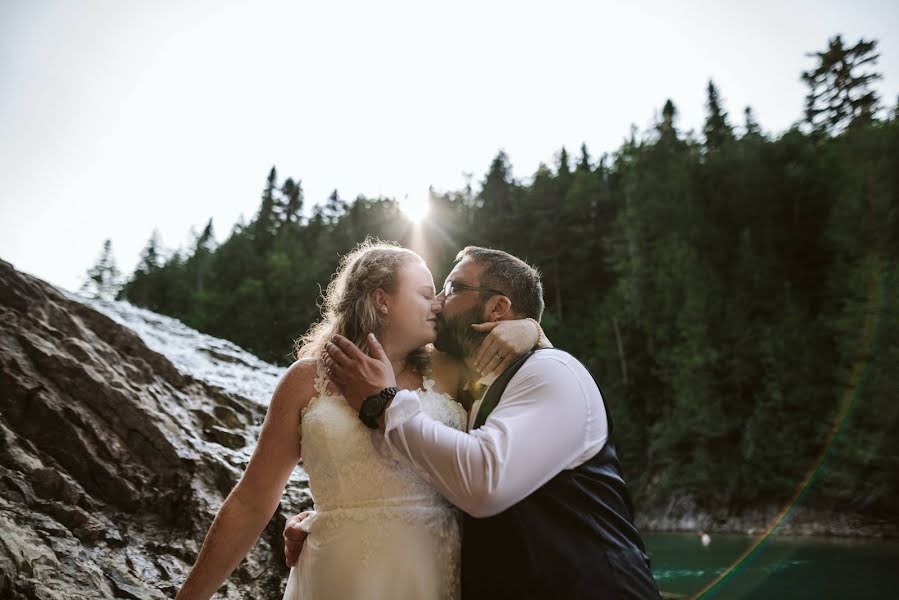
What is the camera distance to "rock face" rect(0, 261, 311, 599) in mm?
3025

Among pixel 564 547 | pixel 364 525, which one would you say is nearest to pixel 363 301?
pixel 364 525

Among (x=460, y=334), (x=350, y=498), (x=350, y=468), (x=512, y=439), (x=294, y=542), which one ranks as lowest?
(x=294, y=542)

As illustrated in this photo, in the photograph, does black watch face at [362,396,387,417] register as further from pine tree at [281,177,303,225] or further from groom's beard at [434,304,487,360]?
pine tree at [281,177,303,225]

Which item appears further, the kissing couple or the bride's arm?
the bride's arm

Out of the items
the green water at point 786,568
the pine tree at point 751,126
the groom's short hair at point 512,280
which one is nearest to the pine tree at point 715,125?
the pine tree at point 751,126

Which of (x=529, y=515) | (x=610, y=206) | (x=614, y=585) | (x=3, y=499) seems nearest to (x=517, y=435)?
(x=529, y=515)

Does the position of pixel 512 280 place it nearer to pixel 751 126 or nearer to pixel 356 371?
pixel 356 371

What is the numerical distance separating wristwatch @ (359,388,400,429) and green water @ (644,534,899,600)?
1198 cm

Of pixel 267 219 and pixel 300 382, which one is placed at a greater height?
pixel 267 219

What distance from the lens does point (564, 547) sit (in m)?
1.86

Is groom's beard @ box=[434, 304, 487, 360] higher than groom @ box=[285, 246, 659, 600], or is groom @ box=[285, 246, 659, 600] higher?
groom's beard @ box=[434, 304, 487, 360]

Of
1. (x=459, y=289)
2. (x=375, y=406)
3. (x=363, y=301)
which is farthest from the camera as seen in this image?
(x=459, y=289)

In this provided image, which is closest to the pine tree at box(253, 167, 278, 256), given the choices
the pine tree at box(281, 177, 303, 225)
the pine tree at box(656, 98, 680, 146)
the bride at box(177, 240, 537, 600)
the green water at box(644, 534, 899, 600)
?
the pine tree at box(281, 177, 303, 225)

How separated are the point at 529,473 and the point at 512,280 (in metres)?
1.19
